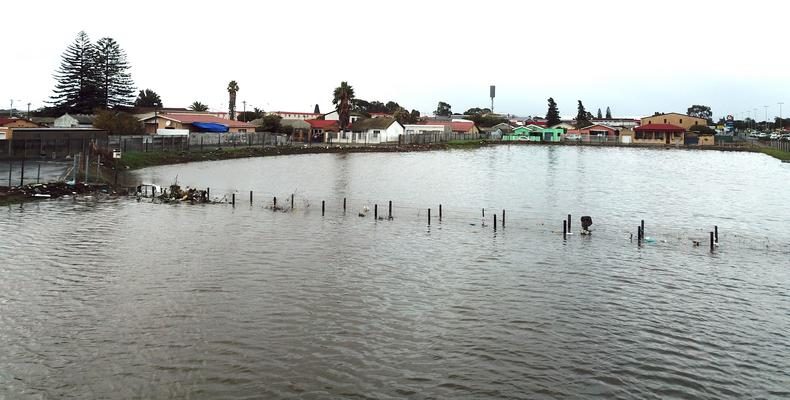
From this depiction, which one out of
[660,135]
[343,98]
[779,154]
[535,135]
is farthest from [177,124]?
[660,135]

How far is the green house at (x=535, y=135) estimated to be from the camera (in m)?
149

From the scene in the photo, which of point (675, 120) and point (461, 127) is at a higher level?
point (675, 120)

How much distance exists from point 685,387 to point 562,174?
2124 inches

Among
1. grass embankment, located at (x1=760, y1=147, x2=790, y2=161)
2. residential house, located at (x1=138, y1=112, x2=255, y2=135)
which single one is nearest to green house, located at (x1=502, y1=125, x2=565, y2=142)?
grass embankment, located at (x1=760, y1=147, x2=790, y2=161)

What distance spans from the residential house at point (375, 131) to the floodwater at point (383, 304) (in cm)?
7499

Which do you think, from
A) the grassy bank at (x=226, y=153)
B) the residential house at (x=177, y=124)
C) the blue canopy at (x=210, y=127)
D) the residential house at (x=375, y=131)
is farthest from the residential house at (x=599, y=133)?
the residential house at (x=177, y=124)

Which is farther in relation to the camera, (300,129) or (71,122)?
(300,129)

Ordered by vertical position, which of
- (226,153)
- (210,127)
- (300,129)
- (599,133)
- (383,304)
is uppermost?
(599,133)

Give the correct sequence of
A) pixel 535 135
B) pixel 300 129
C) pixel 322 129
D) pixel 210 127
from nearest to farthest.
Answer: pixel 210 127, pixel 300 129, pixel 322 129, pixel 535 135

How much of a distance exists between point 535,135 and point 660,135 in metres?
27.5

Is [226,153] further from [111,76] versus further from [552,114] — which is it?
[552,114]

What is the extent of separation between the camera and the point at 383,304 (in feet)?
62.4

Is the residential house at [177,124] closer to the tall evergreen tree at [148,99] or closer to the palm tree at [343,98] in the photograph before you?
the palm tree at [343,98]

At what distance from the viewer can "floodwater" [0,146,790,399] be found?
45.1 feet
